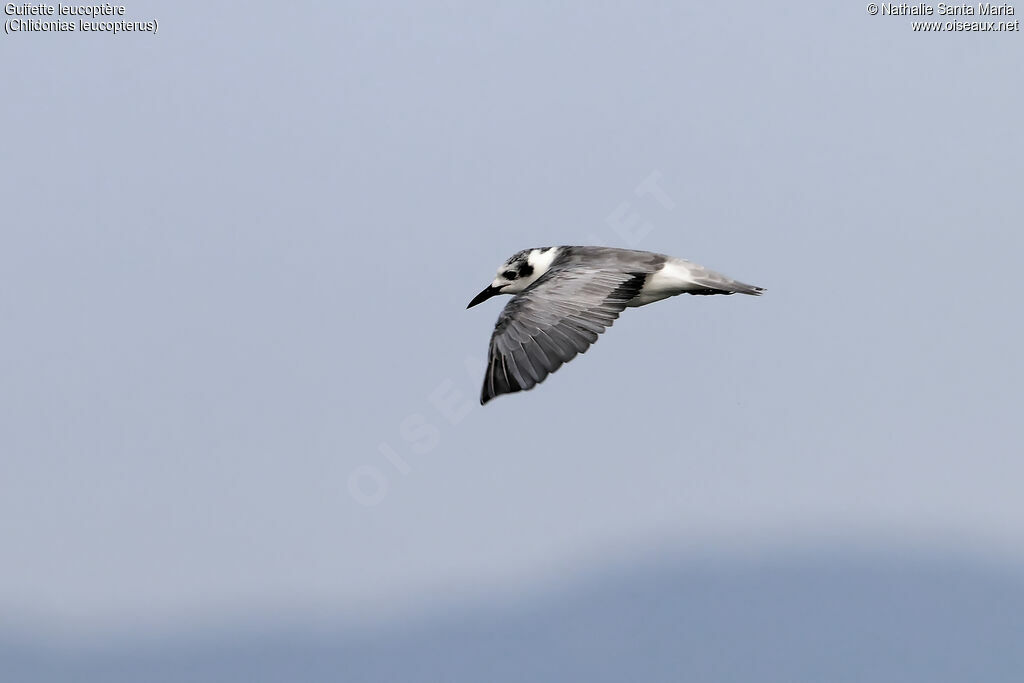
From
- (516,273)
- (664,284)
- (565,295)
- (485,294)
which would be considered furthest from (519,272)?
(565,295)

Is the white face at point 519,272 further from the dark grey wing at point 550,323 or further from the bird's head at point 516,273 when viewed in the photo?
the dark grey wing at point 550,323

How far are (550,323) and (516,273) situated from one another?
13.5 ft

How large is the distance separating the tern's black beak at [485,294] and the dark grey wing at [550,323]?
2188 millimetres

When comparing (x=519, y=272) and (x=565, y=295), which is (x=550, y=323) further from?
(x=519, y=272)

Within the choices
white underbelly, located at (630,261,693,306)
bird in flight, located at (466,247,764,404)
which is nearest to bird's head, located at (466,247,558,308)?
bird in flight, located at (466,247,764,404)

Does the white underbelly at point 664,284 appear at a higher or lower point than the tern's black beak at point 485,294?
lower

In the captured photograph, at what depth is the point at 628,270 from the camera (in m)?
17.3

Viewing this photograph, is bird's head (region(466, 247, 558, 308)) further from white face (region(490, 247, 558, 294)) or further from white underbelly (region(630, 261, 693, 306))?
white underbelly (region(630, 261, 693, 306))

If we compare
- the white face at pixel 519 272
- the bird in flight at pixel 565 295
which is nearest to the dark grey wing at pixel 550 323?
the bird in flight at pixel 565 295

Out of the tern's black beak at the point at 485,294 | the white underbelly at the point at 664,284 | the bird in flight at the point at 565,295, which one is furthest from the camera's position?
the tern's black beak at the point at 485,294

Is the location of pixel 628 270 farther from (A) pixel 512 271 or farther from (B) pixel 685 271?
(A) pixel 512 271

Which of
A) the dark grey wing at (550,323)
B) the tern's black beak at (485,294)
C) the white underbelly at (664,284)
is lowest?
the dark grey wing at (550,323)

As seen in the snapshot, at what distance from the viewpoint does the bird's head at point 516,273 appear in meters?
18.9

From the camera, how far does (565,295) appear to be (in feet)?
52.0
